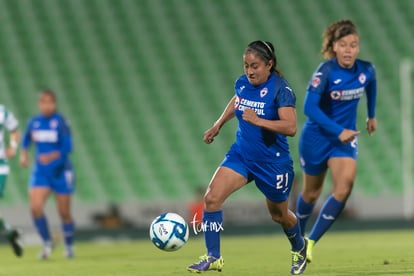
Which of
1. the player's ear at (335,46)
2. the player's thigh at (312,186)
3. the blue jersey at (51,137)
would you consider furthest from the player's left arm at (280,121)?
the blue jersey at (51,137)

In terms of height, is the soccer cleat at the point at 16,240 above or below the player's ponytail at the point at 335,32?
below

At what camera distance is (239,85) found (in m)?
8.42

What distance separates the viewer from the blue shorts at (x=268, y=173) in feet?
27.1

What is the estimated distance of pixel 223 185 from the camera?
8172mm

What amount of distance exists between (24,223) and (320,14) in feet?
28.5

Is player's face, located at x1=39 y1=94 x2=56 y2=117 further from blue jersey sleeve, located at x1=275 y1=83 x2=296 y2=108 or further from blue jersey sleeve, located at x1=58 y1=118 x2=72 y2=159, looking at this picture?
blue jersey sleeve, located at x1=275 y1=83 x2=296 y2=108

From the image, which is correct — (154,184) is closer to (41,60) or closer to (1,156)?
(41,60)

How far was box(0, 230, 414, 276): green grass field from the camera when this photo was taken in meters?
9.42

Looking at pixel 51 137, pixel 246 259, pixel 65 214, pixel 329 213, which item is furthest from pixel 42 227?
pixel 329 213

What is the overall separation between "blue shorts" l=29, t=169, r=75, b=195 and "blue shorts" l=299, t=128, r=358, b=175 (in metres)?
4.81

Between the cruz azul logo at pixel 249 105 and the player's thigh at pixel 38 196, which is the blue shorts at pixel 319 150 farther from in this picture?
the player's thigh at pixel 38 196

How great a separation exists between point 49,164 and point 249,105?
5.96 metres

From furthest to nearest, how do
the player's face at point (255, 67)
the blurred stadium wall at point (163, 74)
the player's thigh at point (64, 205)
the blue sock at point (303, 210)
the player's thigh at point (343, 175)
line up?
the blurred stadium wall at point (163, 74) < the player's thigh at point (64, 205) < the blue sock at point (303, 210) < the player's thigh at point (343, 175) < the player's face at point (255, 67)

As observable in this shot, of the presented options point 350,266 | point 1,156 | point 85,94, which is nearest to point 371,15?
point 85,94
